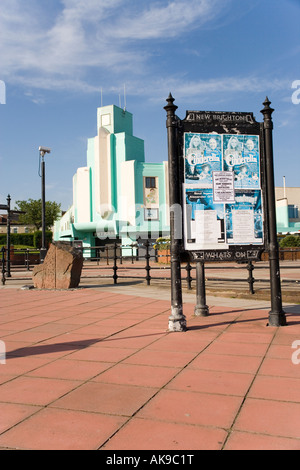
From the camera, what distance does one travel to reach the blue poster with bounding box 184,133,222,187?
18.8 feet

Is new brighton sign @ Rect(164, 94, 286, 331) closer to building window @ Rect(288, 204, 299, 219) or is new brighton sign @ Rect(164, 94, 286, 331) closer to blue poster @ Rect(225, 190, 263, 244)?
blue poster @ Rect(225, 190, 263, 244)

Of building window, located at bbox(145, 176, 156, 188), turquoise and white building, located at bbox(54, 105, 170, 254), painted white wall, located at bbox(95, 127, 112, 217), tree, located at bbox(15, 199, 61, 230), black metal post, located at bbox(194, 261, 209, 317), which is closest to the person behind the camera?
black metal post, located at bbox(194, 261, 209, 317)

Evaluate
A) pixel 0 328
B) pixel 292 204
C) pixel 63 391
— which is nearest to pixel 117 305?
pixel 0 328

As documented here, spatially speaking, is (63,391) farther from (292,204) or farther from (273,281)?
(292,204)

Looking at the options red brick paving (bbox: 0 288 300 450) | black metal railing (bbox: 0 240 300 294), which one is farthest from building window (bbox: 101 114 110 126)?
red brick paving (bbox: 0 288 300 450)

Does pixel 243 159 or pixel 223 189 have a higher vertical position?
pixel 243 159

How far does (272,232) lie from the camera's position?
5750 millimetres

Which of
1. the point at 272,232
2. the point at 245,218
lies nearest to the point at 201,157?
the point at 245,218

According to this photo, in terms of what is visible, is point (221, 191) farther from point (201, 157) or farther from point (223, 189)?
point (201, 157)

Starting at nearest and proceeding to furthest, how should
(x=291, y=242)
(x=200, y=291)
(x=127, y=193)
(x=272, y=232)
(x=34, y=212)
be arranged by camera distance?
(x=272, y=232) < (x=200, y=291) < (x=291, y=242) < (x=127, y=193) < (x=34, y=212)

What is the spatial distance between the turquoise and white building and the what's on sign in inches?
1262

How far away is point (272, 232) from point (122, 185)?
1324 inches

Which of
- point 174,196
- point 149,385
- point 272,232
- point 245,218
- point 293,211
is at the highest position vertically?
point 293,211

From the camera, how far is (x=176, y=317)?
5.36m
